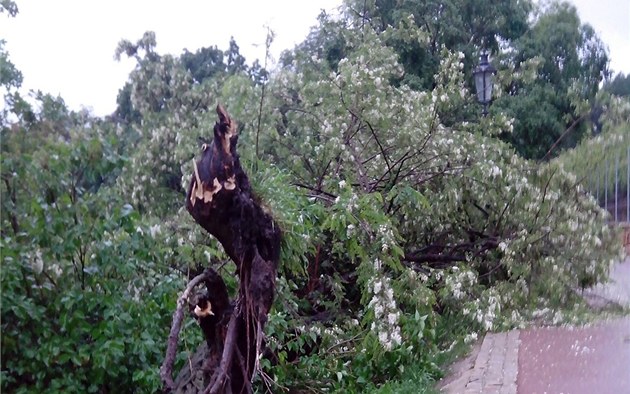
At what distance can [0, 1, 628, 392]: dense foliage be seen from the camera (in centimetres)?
567

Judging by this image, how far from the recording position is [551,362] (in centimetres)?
739

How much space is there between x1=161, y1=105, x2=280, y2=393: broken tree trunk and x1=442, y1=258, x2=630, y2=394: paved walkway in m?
2.36

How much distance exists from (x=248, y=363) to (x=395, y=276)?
3.69m

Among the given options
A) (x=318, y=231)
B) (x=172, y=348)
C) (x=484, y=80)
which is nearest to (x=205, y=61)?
(x=484, y=80)

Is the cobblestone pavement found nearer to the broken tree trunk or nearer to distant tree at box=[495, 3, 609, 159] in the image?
the broken tree trunk

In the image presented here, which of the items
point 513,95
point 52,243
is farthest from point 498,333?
point 513,95

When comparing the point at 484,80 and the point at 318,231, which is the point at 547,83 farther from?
the point at 318,231

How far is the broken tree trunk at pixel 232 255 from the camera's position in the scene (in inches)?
189

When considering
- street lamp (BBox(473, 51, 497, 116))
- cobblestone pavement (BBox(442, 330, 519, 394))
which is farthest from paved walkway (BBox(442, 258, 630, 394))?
street lamp (BBox(473, 51, 497, 116))

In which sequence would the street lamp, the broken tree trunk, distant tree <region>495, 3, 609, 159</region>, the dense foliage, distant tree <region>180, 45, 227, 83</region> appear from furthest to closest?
distant tree <region>180, 45, 227, 83</region>, distant tree <region>495, 3, 609, 159</region>, the street lamp, the dense foliage, the broken tree trunk

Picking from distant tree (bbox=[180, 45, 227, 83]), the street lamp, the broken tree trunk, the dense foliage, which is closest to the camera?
Result: the broken tree trunk

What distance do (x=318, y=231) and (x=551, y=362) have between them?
9.03ft

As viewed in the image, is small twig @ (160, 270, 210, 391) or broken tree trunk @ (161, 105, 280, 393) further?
broken tree trunk @ (161, 105, 280, 393)

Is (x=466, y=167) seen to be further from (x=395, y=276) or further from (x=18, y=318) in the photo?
(x=18, y=318)
